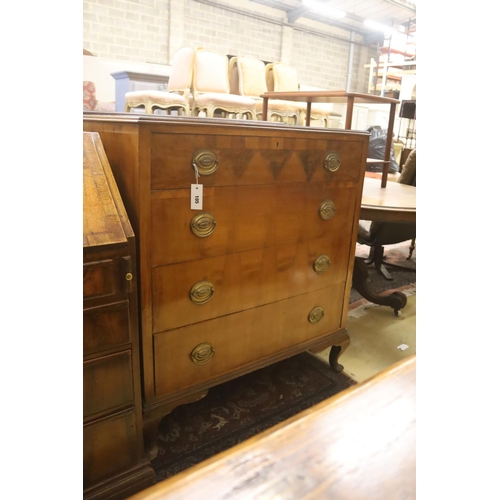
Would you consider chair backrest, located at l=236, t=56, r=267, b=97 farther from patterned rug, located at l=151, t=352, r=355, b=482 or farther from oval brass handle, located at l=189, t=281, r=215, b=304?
oval brass handle, located at l=189, t=281, r=215, b=304

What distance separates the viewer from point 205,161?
45.9 inches

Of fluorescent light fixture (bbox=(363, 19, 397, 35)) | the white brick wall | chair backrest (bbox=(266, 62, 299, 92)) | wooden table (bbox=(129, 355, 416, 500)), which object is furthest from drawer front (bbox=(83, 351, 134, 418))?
fluorescent light fixture (bbox=(363, 19, 397, 35))

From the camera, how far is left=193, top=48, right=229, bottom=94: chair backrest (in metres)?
4.76

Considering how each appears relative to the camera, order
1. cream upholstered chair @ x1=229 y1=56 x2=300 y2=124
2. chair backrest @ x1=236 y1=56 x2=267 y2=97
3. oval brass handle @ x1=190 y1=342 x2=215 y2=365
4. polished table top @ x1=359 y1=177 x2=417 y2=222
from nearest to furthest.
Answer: oval brass handle @ x1=190 y1=342 x2=215 y2=365 → polished table top @ x1=359 y1=177 x2=417 y2=222 → cream upholstered chair @ x1=229 y1=56 x2=300 y2=124 → chair backrest @ x1=236 y1=56 x2=267 y2=97

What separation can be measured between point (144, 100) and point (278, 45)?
5701 millimetres

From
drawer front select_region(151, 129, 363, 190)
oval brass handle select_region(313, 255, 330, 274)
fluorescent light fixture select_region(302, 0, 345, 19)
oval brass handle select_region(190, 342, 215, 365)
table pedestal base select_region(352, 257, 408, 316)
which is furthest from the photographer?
fluorescent light fixture select_region(302, 0, 345, 19)

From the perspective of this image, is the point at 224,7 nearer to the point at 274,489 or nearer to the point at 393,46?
the point at 393,46

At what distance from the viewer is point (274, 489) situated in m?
0.35

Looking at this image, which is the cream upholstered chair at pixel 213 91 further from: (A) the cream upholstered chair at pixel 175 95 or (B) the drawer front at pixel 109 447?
(B) the drawer front at pixel 109 447

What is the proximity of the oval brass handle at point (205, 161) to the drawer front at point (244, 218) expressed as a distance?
60 millimetres

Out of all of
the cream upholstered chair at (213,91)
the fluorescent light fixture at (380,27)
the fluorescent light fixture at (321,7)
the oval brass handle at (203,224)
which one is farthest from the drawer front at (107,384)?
the fluorescent light fixture at (380,27)

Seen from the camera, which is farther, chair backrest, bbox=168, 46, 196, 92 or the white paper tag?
chair backrest, bbox=168, 46, 196, 92

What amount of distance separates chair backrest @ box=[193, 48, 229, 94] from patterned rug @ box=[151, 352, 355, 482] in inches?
151
